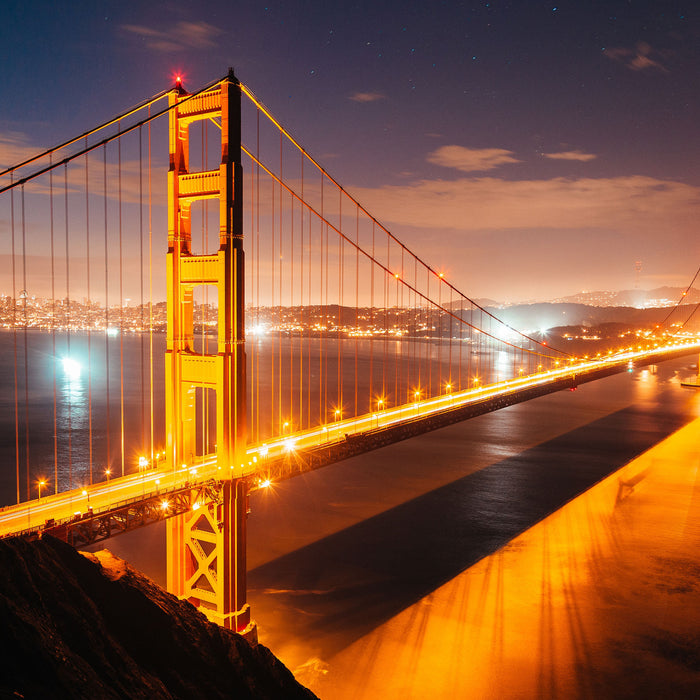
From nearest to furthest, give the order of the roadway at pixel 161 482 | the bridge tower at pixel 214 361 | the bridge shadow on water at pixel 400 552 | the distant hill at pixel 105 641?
the distant hill at pixel 105 641 < the roadway at pixel 161 482 < the bridge tower at pixel 214 361 < the bridge shadow on water at pixel 400 552

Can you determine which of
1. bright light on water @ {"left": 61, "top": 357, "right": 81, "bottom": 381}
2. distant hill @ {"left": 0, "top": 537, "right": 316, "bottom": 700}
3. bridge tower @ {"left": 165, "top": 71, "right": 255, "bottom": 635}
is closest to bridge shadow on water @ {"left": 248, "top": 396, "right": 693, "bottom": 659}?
bridge tower @ {"left": 165, "top": 71, "right": 255, "bottom": 635}

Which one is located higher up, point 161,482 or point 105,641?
point 161,482

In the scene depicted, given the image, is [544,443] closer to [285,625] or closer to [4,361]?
[285,625]

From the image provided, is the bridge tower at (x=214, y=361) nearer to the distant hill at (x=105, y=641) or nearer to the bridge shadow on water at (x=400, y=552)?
the bridge shadow on water at (x=400, y=552)

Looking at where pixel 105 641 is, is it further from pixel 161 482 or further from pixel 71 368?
pixel 71 368

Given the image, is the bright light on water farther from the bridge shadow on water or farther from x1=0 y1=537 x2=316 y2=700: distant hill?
x1=0 y1=537 x2=316 y2=700: distant hill

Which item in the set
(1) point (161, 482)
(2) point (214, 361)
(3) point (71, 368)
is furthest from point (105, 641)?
(3) point (71, 368)

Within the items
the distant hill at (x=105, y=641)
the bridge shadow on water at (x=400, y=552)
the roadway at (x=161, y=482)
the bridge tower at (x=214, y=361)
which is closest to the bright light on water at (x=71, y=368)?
the bridge shadow on water at (x=400, y=552)

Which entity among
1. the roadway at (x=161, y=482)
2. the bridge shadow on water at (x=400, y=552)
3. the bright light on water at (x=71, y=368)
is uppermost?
the roadway at (x=161, y=482)
